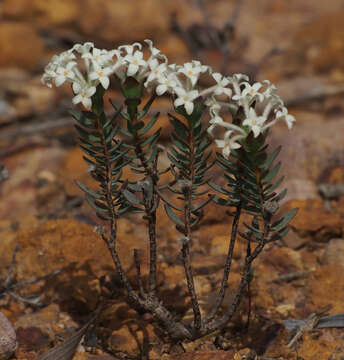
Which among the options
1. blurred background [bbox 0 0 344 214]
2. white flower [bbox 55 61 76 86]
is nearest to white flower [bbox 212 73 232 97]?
white flower [bbox 55 61 76 86]

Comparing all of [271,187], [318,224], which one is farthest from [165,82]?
[318,224]

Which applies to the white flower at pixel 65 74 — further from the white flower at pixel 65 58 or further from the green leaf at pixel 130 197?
the green leaf at pixel 130 197

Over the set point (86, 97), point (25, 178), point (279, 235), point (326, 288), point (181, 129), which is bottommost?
point (326, 288)

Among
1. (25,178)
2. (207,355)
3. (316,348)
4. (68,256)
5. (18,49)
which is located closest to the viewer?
(207,355)

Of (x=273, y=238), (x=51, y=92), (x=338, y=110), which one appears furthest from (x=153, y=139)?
(x=51, y=92)

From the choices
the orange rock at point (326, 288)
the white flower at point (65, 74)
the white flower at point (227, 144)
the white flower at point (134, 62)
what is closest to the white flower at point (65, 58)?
the white flower at point (65, 74)

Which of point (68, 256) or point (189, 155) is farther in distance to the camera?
point (68, 256)

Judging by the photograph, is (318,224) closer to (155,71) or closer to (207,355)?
(207,355)

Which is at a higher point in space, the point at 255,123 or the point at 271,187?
the point at 255,123
